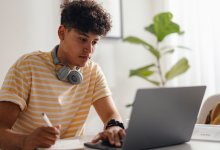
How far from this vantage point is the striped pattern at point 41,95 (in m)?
1.49

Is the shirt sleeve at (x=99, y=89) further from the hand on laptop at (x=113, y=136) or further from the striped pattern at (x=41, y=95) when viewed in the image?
the hand on laptop at (x=113, y=136)

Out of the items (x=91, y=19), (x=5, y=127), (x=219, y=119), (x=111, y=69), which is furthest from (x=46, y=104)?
(x=111, y=69)

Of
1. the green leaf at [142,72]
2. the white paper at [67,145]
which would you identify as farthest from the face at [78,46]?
the green leaf at [142,72]

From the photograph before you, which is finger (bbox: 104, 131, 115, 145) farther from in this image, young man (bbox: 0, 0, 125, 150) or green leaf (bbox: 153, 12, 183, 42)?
green leaf (bbox: 153, 12, 183, 42)

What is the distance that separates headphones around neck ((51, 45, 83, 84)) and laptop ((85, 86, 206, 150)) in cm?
49

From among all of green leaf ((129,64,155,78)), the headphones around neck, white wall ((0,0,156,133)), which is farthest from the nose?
green leaf ((129,64,155,78))

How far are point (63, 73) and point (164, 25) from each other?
172 centimetres

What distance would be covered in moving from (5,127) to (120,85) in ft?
6.81

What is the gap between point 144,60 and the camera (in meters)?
3.67

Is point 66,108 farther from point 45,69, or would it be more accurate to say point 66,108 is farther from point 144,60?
point 144,60

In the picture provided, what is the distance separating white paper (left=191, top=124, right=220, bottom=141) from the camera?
4.42 ft

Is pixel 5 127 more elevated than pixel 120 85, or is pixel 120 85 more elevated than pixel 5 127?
pixel 5 127

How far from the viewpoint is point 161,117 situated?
111cm

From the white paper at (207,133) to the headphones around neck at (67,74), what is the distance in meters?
0.54
